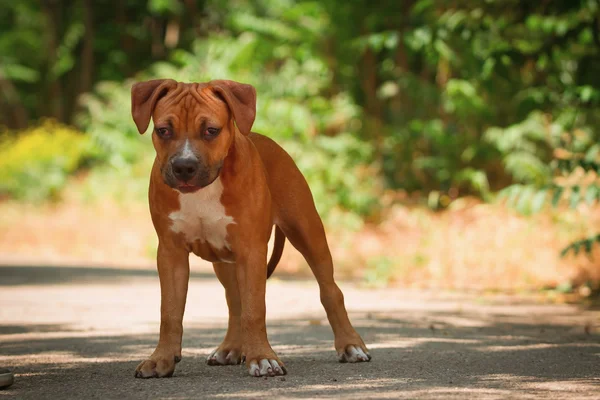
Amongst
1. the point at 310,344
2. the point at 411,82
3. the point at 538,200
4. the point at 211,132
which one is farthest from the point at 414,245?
the point at 211,132

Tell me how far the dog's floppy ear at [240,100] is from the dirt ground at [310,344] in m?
1.45

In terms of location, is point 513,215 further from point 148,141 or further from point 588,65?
point 148,141

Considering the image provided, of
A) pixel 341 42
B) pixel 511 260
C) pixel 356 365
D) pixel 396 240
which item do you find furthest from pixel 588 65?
pixel 341 42

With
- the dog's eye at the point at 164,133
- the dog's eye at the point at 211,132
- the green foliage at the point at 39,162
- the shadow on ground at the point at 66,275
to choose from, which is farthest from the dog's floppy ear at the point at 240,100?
the green foliage at the point at 39,162

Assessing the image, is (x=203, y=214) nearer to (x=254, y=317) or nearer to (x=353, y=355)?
(x=254, y=317)

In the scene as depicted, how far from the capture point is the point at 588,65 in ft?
30.9

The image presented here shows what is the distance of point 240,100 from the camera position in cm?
554

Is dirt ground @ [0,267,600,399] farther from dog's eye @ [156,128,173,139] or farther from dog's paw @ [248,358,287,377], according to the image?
dog's eye @ [156,128,173,139]

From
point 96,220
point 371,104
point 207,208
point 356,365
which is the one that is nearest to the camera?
point 207,208

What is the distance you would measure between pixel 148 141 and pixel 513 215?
12065mm

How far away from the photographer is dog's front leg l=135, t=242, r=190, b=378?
5.43 m

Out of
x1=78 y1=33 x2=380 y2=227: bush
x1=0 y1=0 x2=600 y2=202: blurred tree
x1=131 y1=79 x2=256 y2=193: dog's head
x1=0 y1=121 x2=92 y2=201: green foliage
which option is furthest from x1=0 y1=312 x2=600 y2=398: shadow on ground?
x1=0 y1=121 x2=92 y2=201: green foliage

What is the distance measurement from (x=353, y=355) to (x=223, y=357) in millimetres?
827

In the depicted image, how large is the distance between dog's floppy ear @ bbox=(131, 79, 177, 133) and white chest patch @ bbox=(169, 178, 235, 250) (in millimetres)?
486
